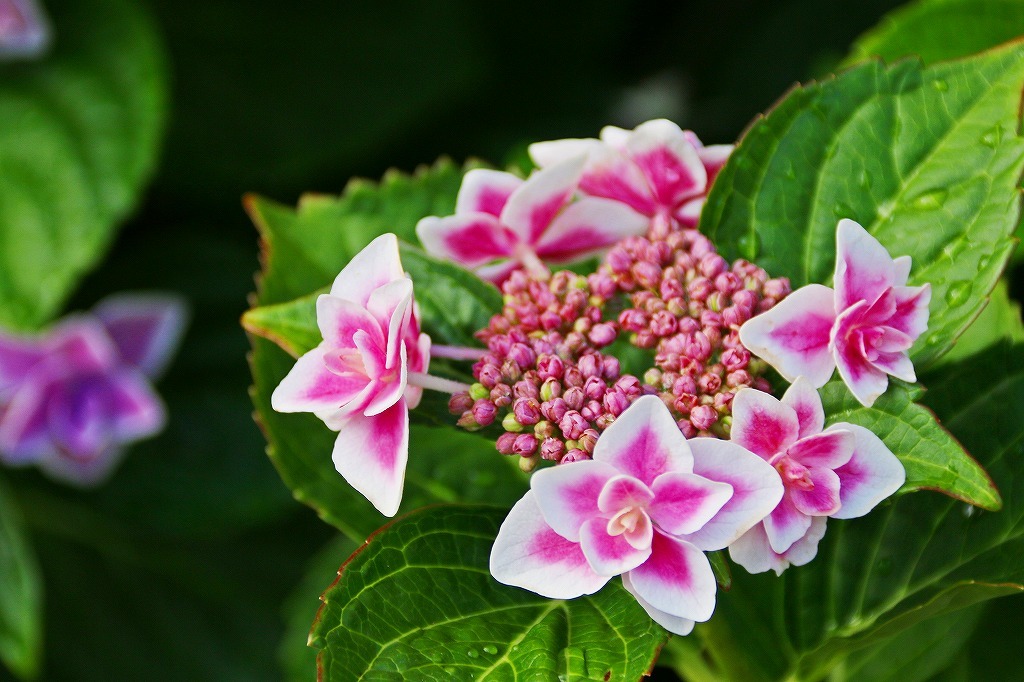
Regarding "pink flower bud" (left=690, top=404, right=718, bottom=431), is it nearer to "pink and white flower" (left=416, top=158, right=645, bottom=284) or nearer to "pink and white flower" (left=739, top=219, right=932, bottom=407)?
"pink and white flower" (left=739, top=219, right=932, bottom=407)

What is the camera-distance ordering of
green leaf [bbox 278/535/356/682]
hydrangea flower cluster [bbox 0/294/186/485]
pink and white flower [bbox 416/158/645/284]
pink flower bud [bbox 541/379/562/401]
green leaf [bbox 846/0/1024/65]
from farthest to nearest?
hydrangea flower cluster [bbox 0/294/186/485] → green leaf [bbox 278/535/356/682] → green leaf [bbox 846/0/1024/65] → pink and white flower [bbox 416/158/645/284] → pink flower bud [bbox 541/379/562/401]

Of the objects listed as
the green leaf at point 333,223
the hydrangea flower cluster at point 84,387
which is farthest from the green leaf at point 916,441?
the hydrangea flower cluster at point 84,387

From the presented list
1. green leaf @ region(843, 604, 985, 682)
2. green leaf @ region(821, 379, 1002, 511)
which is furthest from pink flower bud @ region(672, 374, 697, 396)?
green leaf @ region(843, 604, 985, 682)

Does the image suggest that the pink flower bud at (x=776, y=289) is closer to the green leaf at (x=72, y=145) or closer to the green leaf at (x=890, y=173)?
the green leaf at (x=890, y=173)

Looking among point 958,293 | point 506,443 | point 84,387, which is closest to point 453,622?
point 506,443

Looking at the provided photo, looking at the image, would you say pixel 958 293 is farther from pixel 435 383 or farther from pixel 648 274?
pixel 435 383
